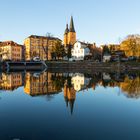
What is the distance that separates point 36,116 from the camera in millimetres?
15312

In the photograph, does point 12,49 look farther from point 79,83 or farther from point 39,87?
point 39,87

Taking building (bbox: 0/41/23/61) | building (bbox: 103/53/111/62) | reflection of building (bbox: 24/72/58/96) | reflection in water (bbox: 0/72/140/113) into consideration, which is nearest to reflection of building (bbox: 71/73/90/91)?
reflection in water (bbox: 0/72/140/113)

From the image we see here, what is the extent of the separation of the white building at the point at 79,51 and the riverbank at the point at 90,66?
75.3ft

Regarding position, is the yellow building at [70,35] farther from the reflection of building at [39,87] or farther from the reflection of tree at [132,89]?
the reflection of tree at [132,89]

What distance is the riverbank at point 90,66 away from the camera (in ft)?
285

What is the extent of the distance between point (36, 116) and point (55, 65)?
270ft

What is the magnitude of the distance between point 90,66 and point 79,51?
28.1 meters

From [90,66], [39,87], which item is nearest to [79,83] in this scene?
[39,87]

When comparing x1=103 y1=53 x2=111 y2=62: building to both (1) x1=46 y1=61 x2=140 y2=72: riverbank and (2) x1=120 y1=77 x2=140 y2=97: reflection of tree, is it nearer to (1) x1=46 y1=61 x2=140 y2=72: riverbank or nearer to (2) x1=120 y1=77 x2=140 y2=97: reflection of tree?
(1) x1=46 y1=61 x2=140 y2=72: riverbank

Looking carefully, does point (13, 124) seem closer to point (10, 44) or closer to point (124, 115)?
point (124, 115)

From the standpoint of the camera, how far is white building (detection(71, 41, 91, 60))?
11936 centimetres

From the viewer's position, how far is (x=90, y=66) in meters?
93.7

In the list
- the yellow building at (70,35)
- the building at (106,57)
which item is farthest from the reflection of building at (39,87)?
the yellow building at (70,35)

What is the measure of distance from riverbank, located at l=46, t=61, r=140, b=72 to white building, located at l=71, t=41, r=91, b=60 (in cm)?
2294
